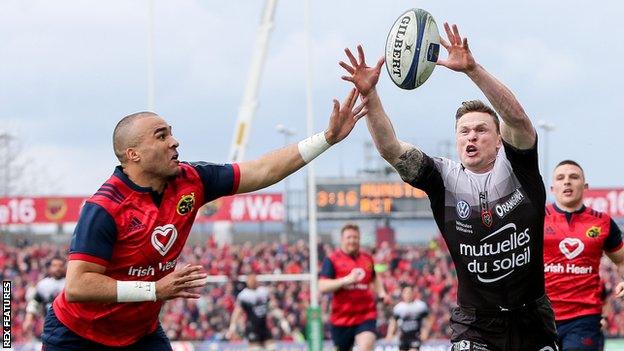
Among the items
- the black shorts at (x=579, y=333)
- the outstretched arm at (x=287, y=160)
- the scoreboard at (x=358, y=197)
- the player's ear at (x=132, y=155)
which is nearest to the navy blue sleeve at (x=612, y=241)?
the black shorts at (x=579, y=333)

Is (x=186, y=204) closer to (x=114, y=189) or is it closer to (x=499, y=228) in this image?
(x=114, y=189)

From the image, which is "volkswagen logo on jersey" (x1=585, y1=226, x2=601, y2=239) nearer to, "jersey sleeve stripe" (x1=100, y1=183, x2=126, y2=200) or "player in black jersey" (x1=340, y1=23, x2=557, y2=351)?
"player in black jersey" (x1=340, y1=23, x2=557, y2=351)

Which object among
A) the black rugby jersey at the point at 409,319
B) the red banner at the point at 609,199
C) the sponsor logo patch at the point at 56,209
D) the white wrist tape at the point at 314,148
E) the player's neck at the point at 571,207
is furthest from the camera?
the red banner at the point at 609,199

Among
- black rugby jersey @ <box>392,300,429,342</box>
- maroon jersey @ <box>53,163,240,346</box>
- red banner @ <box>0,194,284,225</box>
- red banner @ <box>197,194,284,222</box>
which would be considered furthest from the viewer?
red banner @ <box>0,194,284,225</box>

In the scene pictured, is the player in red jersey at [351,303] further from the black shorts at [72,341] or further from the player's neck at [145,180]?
the player's neck at [145,180]

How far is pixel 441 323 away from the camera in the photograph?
29891 mm

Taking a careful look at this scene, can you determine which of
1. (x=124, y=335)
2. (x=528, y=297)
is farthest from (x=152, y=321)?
(x=528, y=297)

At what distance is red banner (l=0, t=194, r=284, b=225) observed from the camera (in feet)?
117

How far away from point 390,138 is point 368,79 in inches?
14.8

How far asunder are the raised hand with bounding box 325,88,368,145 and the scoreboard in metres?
35.4

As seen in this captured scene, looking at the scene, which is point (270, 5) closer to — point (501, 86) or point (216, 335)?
point (216, 335)

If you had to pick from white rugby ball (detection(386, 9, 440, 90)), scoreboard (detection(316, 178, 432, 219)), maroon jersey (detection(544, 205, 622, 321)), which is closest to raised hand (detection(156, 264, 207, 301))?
white rugby ball (detection(386, 9, 440, 90))

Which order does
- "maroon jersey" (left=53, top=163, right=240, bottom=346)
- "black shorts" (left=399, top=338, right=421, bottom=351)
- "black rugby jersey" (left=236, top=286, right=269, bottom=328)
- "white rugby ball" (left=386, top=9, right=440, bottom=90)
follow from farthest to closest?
"black rugby jersey" (left=236, top=286, right=269, bottom=328) < "black shorts" (left=399, top=338, right=421, bottom=351) < "white rugby ball" (left=386, top=9, right=440, bottom=90) < "maroon jersey" (left=53, top=163, right=240, bottom=346)

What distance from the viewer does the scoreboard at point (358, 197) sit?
4216cm
